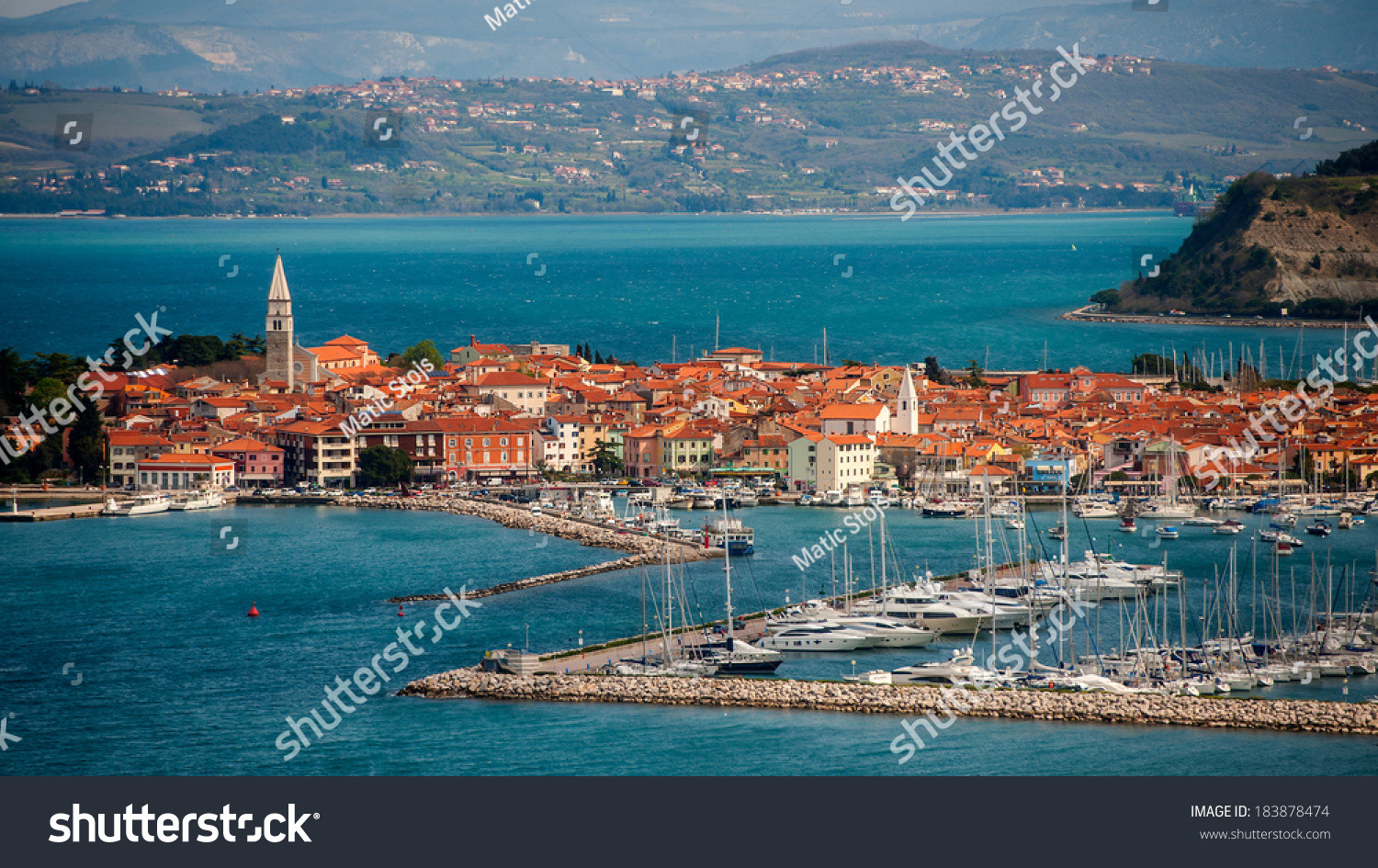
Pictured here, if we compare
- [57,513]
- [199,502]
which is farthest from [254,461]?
[57,513]

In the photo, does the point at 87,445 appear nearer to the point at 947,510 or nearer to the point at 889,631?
the point at 947,510

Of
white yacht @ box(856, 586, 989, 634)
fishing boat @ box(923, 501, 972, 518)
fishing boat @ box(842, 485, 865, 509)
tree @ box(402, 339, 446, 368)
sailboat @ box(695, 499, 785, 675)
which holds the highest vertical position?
tree @ box(402, 339, 446, 368)

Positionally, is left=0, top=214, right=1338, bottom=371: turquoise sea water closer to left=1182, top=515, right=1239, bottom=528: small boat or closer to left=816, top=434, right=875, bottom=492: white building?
left=816, top=434, right=875, bottom=492: white building

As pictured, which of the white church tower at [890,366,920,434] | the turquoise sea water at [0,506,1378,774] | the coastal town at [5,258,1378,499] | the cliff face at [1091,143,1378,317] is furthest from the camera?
the cliff face at [1091,143,1378,317]

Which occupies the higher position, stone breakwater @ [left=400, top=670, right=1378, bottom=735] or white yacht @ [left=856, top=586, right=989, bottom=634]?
white yacht @ [left=856, top=586, right=989, bottom=634]

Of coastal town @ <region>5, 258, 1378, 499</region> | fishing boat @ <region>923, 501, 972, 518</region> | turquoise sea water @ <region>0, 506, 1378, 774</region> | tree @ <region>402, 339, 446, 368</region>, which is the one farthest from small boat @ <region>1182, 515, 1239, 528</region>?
tree @ <region>402, 339, 446, 368</region>

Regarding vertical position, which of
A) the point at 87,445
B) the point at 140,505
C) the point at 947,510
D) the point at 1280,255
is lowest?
the point at 947,510

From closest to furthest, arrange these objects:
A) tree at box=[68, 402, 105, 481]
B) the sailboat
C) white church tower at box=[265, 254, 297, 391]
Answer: the sailboat
tree at box=[68, 402, 105, 481]
white church tower at box=[265, 254, 297, 391]

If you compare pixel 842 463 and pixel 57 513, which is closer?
pixel 57 513
